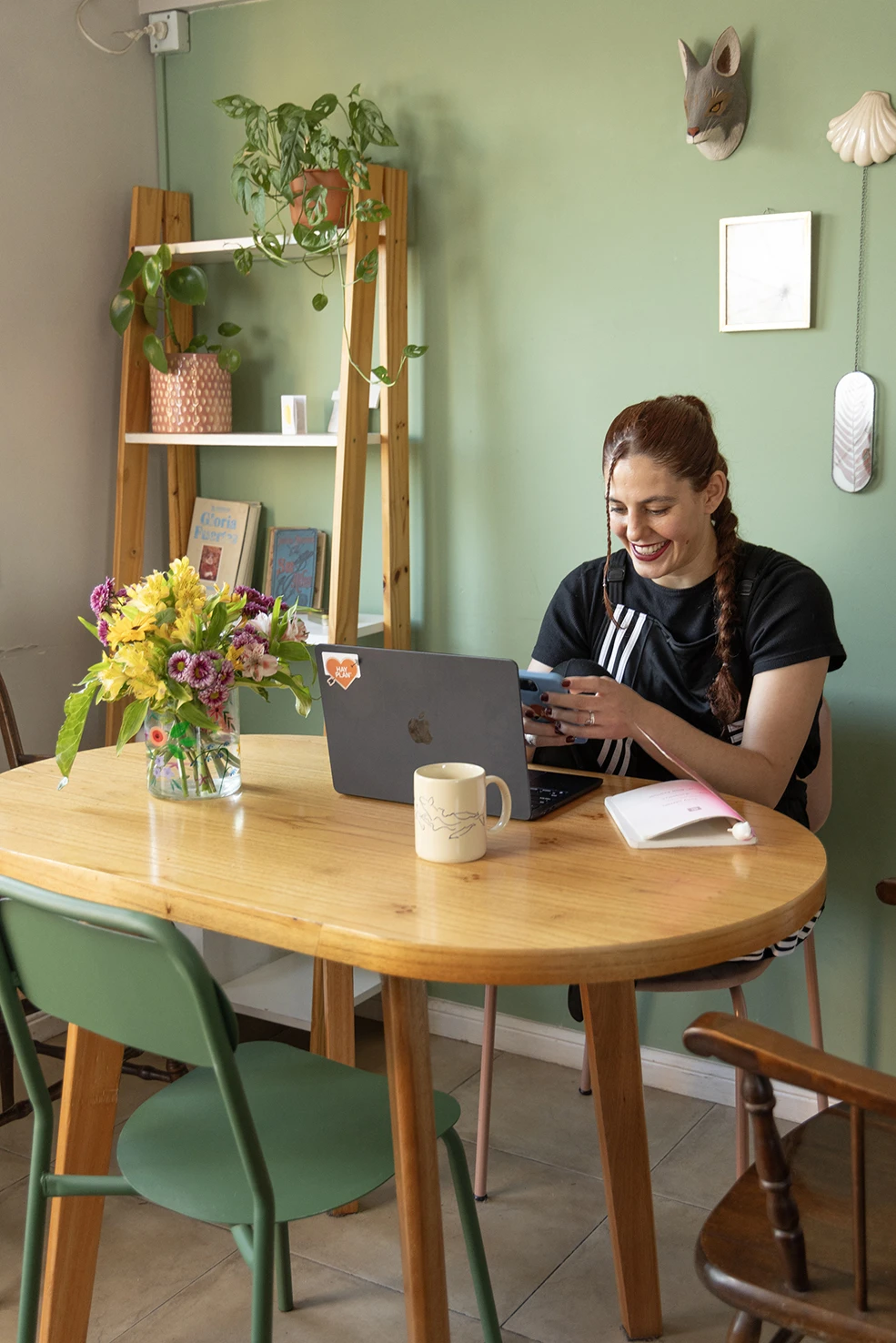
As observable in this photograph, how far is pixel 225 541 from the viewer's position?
3012 mm

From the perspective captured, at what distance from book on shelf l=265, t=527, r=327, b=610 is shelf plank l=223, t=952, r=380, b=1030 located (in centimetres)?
82

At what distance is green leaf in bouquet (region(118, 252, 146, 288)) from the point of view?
283 centimetres

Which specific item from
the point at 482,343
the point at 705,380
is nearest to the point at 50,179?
the point at 482,343

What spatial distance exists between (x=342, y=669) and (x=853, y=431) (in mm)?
1135

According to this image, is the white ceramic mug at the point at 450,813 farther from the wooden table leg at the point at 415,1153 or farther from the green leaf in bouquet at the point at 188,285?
the green leaf in bouquet at the point at 188,285

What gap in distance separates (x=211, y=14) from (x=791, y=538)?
5.85 ft

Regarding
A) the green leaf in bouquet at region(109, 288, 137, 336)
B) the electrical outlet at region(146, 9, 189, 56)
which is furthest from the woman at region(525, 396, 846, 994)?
the electrical outlet at region(146, 9, 189, 56)

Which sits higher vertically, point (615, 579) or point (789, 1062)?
point (615, 579)

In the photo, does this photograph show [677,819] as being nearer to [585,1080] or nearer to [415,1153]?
[415,1153]

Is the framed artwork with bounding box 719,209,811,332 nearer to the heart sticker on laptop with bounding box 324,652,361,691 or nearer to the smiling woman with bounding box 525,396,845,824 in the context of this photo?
the smiling woman with bounding box 525,396,845,824

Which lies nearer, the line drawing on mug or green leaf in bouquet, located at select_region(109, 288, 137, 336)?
the line drawing on mug

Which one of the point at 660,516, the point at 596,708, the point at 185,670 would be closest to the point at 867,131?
the point at 660,516

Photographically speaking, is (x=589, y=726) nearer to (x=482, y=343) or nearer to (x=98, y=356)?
(x=482, y=343)

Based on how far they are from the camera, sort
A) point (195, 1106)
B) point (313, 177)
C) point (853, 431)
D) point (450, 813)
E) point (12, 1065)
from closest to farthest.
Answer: point (450, 813) → point (195, 1106) → point (853, 431) → point (12, 1065) → point (313, 177)
